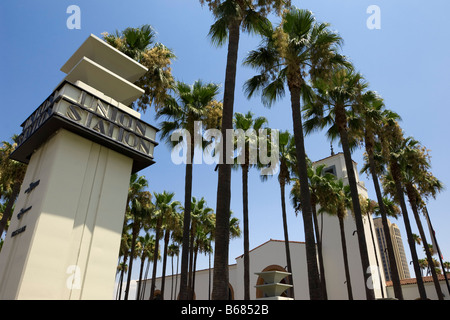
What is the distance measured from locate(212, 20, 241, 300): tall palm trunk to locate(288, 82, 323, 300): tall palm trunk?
3871 millimetres

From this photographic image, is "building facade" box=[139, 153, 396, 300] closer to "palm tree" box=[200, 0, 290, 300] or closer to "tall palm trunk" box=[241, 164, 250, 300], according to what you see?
"tall palm trunk" box=[241, 164, 250, 300]

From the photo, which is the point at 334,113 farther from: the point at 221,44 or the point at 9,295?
the point at 9,295

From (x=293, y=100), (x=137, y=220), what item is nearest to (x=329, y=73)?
(x=293, y=100)

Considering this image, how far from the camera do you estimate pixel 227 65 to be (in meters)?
11.6

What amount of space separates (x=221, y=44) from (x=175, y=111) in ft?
20.1

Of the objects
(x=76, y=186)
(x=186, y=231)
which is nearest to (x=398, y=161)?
(x=186, y=231)

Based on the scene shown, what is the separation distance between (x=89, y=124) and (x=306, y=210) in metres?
8.48

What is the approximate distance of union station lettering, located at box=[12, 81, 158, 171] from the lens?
9375 millimetres

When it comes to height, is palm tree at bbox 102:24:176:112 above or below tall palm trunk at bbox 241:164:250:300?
above

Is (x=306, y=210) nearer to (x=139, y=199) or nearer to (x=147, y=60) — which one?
(x=147, y=60)

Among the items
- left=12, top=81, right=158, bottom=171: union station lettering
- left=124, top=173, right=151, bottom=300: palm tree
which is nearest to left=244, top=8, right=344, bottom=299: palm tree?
left=12, top=81, right=158, bottom=171: union station lettering

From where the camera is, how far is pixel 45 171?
9.19 meters

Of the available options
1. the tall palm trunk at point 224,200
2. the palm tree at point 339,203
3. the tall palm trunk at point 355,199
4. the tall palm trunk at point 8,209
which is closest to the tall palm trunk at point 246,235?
the tall palm trunk at point 355,199

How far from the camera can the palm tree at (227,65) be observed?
883 cm
